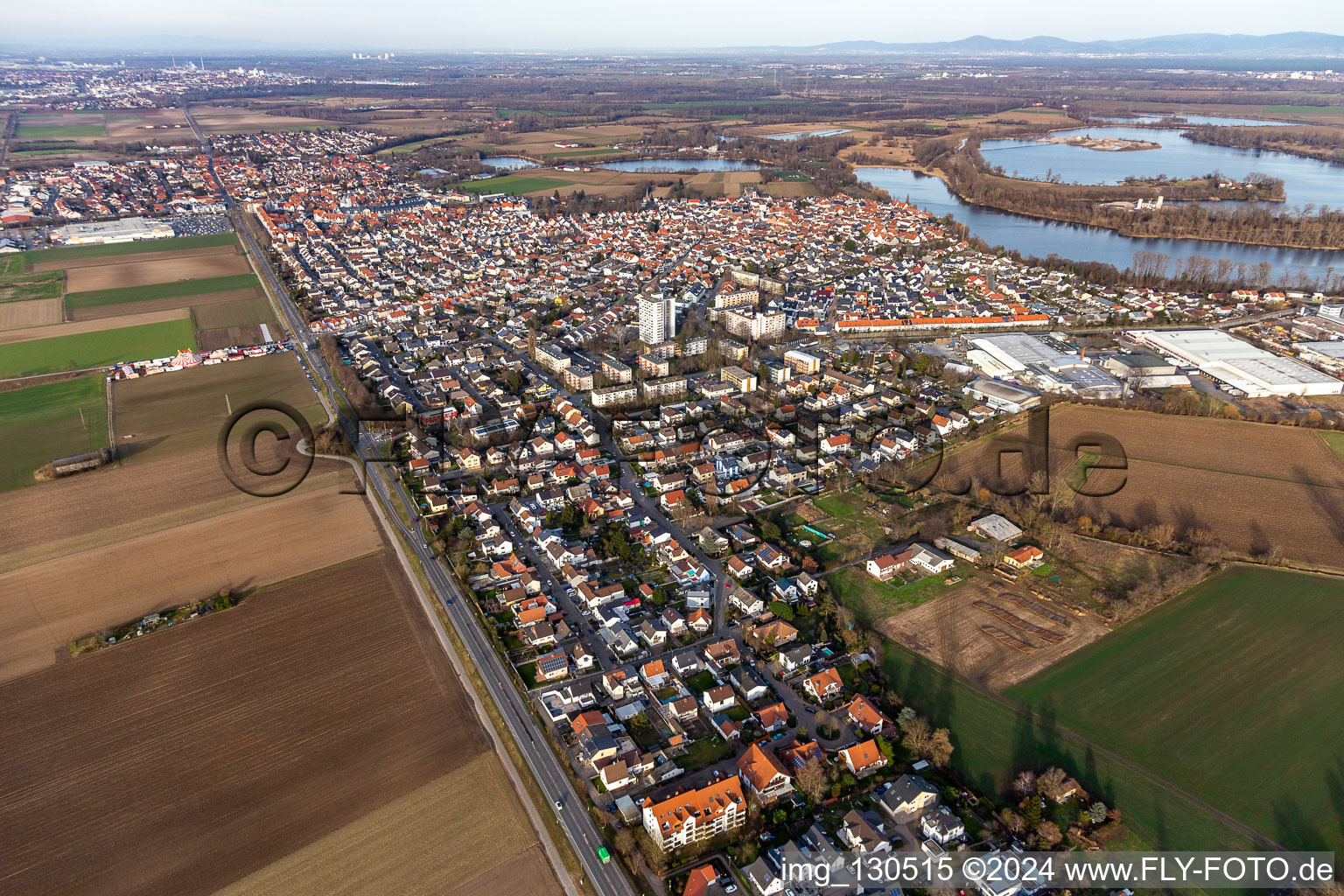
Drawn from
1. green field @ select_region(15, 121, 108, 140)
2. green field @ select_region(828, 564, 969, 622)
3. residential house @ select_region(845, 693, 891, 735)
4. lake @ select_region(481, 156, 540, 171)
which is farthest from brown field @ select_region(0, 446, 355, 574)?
green field @ select_region(15, 121, 108, 140)

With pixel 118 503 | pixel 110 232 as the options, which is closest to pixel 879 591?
pixel 118 503

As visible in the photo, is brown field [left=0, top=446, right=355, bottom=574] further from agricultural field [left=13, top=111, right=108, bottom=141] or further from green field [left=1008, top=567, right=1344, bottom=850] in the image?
agricultural field [left=13, top=111, right=108, bottom=141]

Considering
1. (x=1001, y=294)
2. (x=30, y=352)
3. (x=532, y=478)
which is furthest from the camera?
(x=1001, y=294)

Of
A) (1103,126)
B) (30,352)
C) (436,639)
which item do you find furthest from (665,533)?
(1103,126)

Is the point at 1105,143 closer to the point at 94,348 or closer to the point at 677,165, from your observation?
the point at 677,165

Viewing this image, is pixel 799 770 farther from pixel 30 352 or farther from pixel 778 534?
pixel 30 352

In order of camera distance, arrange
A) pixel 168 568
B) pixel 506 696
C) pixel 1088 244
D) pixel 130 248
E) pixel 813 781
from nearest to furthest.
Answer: pixel 813 781, pixel 506 696, pixel 168 568, pixel 130 248, pixel 1088 244
